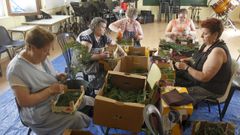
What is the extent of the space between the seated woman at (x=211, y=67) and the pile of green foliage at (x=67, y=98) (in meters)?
1.12

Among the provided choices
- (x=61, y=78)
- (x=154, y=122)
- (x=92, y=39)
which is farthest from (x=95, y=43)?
(x=154, y=122)

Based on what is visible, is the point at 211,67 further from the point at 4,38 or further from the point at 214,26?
the point at 4,38

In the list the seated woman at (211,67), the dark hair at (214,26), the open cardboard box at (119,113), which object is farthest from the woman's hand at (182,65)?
the open cardboard box at (119,113)

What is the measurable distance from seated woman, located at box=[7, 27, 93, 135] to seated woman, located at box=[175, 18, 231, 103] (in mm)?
1133

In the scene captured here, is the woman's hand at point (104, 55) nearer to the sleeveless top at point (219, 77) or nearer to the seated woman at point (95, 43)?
the seated woman at point (95, 43)

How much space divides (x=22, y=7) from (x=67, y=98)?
3907mm

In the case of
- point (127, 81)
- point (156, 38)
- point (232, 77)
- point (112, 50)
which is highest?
point (112, 50)

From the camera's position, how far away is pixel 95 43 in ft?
9.34

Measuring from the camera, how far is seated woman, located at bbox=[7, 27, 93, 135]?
5.06 ft

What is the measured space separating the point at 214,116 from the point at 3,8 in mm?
4485

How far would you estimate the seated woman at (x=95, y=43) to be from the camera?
255 centimetres

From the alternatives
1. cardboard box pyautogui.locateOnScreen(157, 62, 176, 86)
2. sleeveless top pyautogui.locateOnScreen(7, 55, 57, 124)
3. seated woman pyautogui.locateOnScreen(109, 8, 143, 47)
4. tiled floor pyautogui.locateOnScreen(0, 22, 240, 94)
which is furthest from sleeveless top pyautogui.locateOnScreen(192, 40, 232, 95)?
tiled floor pyautogui.locateOnScreen(0, 22, 240, 94)

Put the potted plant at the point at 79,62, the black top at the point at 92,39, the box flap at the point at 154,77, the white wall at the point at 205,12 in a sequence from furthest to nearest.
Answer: the white wall at the point at 205,12, the black top at the point at 92,39, the potted plant at the point at 79,62, the box flap at the point at 154,77

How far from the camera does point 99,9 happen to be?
698 centimetres
